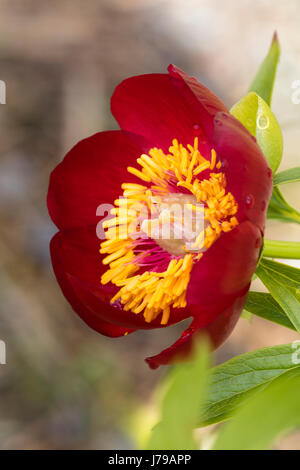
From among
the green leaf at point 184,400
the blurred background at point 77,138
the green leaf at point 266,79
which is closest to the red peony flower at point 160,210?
the green leaf at point 266,79

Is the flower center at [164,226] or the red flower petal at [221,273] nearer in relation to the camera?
the red flower petal at [221,273]

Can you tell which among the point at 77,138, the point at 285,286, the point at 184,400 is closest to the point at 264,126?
the point at 285,286

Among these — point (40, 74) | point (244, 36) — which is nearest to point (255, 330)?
point (244, 36)

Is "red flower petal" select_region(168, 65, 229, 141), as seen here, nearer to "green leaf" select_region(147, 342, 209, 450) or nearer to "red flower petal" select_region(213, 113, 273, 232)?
"red flower petal" select_region(213, 113, 273, 232)

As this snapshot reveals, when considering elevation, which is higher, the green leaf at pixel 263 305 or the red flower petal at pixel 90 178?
the red flower petal at pixel 90 178

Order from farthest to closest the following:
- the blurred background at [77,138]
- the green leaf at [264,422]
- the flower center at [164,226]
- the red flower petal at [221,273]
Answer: the blurred background at [77,138], the flower center at [164,226], the red flower petal at [221,273], the green leaf at [264,422]

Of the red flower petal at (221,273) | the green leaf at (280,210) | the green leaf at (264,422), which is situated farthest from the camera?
the green leaf at (280,210)

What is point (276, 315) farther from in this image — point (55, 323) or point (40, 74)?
point (40, 74)

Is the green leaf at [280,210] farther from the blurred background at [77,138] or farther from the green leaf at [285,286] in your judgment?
the blurred background at [77,138]
